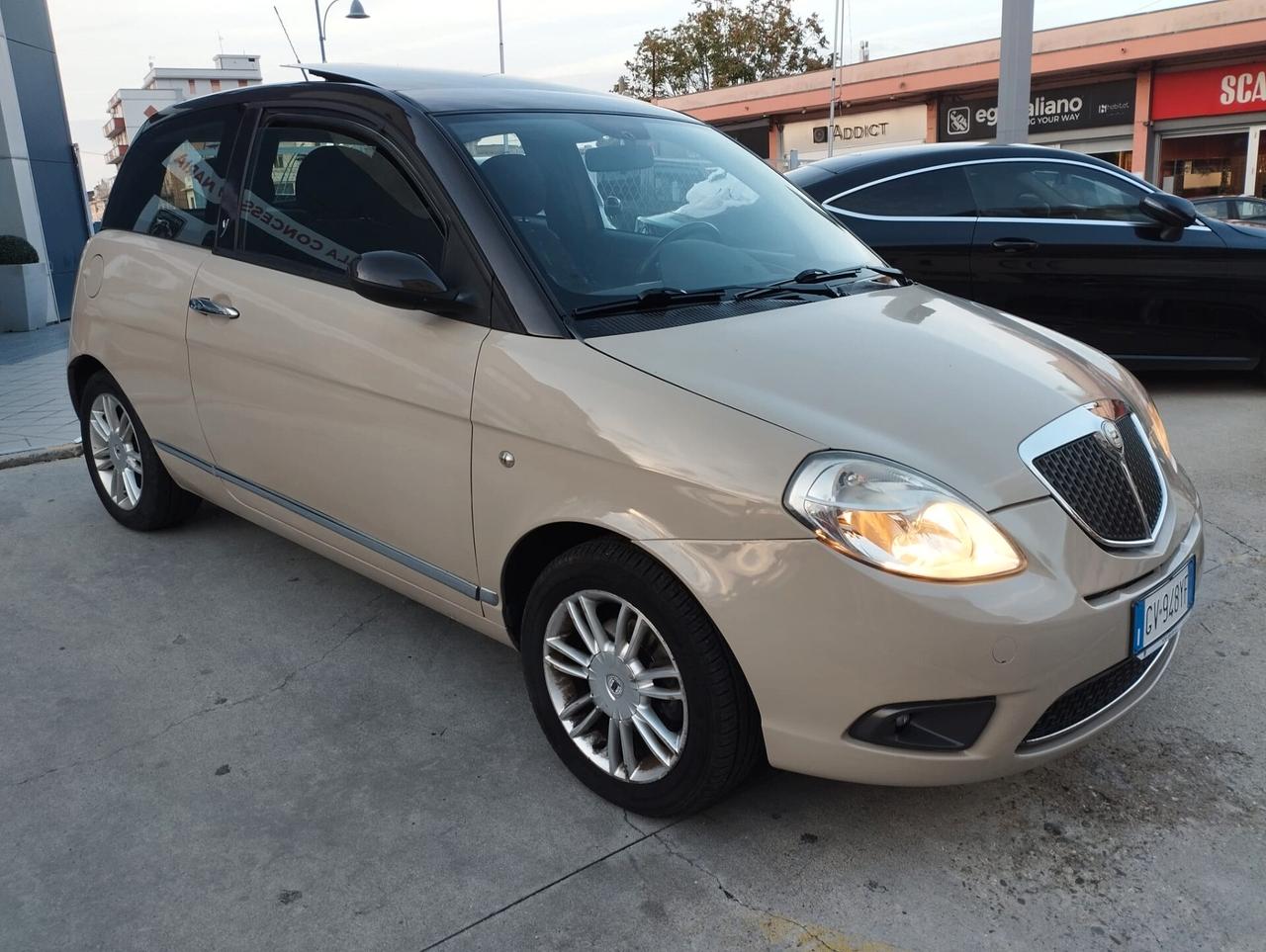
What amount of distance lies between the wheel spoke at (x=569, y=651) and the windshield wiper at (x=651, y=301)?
0.83 metres

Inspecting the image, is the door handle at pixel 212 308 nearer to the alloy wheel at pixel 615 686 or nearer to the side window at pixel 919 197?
the alloy wheel at pixel 615 686

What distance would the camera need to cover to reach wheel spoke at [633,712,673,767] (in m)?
2.55

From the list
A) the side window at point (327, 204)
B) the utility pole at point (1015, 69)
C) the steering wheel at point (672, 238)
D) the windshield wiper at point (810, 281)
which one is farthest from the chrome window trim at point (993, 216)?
the side window at point (327, 204)

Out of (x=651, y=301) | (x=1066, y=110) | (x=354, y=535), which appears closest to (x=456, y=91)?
(x=651, y=301)

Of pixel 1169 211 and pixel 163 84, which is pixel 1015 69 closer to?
pixel 1169 211

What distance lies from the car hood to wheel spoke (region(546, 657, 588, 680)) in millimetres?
771

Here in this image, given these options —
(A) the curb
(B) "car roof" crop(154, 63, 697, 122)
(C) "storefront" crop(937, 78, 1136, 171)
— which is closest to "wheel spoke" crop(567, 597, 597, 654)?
(B) "car roof" crop(154, 63, 697, 122)

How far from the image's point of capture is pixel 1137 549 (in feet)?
8.04

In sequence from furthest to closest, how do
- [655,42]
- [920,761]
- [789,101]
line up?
[655,42]
[789,101]
[920,761]

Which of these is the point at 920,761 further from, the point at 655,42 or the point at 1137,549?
the point at 655,42

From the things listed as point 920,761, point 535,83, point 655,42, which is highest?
point 655,42

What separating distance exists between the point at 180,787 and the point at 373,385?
1182 millimetres

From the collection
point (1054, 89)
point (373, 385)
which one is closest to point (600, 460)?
point (373, 385)

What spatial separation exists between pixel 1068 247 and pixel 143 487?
209 inches
